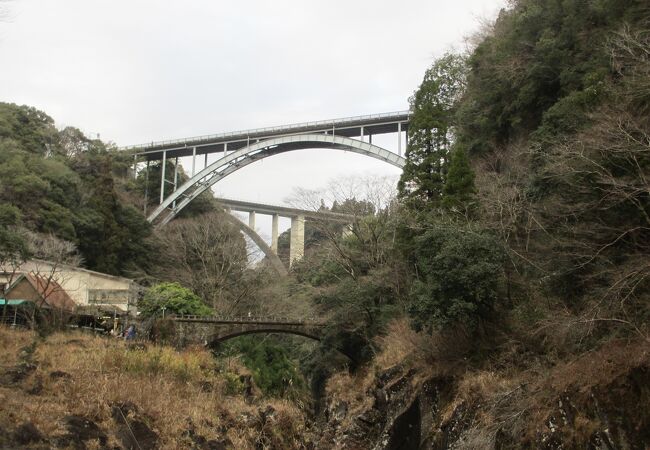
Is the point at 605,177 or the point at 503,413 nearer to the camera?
the point at 605,177

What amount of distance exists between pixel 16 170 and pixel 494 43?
27935mm

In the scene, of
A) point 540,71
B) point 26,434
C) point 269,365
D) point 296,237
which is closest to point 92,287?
point 269,365

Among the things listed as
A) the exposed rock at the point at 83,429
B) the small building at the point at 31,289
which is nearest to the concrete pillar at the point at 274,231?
the small building at the point at 31,289

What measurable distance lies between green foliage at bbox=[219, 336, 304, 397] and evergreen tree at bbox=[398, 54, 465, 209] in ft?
38.3

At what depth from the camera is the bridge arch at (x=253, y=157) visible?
39000 mm

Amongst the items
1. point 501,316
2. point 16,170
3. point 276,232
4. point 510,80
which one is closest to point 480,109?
point 510,80

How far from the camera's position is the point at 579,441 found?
404 inches

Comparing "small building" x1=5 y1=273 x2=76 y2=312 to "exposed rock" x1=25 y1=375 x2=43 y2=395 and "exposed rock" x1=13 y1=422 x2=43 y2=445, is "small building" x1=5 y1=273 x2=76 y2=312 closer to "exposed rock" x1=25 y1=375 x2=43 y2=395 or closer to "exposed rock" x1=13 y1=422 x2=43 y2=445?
"exposed rock" x1=25 y1=375 x2=43 y2=395

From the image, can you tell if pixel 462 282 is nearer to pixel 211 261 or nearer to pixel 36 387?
pixel 36 387

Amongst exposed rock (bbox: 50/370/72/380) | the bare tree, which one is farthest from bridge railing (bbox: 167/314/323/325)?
exposed rock (bbox: 50/370/72/380)

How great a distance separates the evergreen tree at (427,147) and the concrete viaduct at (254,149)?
392 inches

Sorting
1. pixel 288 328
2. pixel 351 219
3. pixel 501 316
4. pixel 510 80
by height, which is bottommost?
pixel 288 328

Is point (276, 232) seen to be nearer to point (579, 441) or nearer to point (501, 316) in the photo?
point (501, 316)

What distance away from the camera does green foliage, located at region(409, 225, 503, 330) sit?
14.8m
